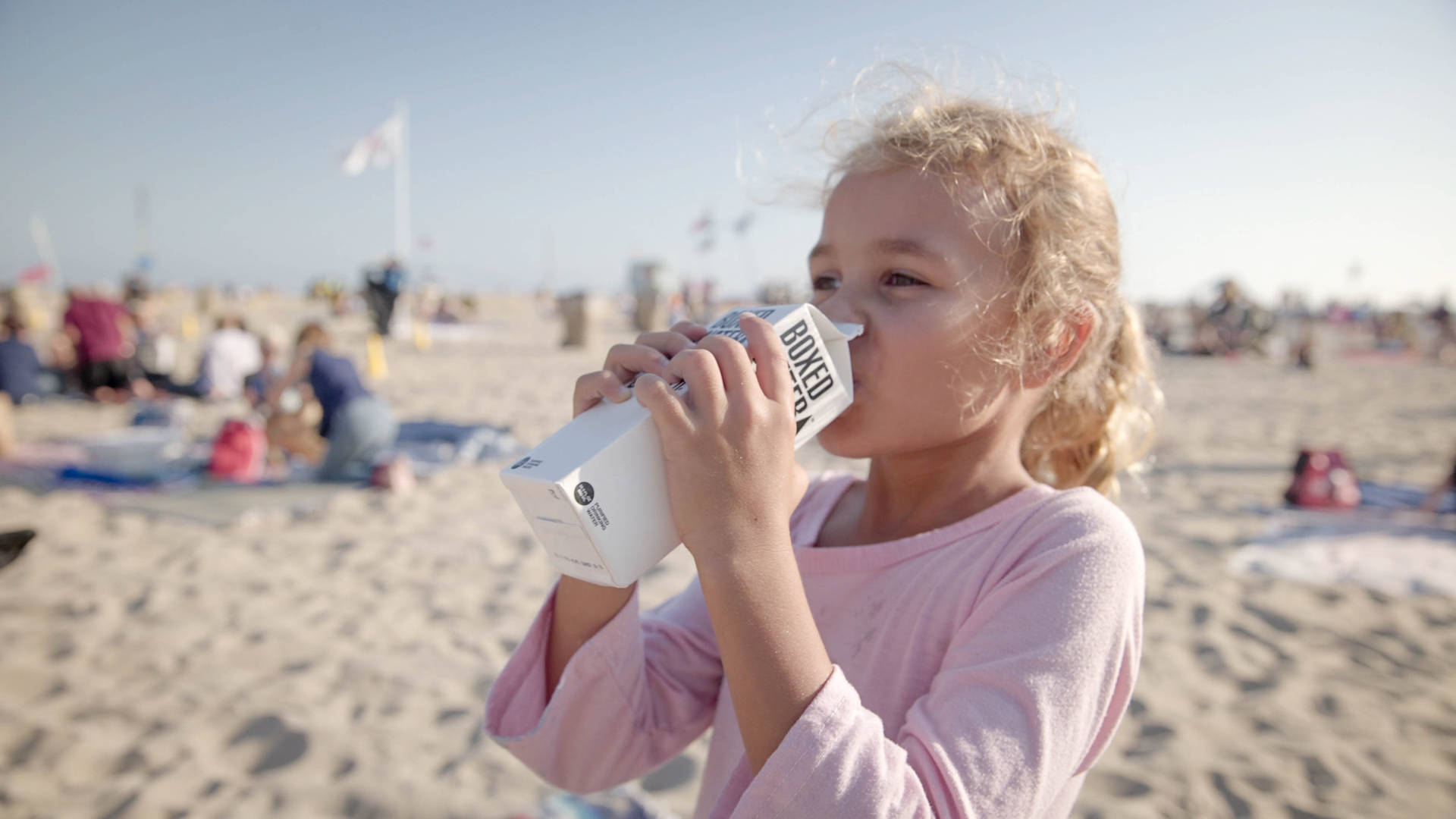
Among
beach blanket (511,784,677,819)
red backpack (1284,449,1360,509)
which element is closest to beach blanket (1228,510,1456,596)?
red backpack (1284,449,1360,509)

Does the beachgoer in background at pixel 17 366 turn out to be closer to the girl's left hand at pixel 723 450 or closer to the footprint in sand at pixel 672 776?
the footprint in sand at pixel 672 776

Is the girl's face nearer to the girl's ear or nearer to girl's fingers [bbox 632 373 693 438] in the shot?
the girl's ear

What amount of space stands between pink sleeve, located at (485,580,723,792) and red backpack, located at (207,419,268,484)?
5721 millimetres

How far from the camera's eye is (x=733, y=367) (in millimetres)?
811

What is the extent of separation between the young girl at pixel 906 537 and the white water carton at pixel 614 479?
46 millimetres

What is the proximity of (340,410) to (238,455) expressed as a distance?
80cm

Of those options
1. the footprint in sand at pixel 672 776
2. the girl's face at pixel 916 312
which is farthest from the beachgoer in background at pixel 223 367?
the girl's face at pixel 916 312

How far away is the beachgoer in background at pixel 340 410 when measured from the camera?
6.02 m

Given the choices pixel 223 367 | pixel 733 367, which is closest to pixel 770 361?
pixel 733 367

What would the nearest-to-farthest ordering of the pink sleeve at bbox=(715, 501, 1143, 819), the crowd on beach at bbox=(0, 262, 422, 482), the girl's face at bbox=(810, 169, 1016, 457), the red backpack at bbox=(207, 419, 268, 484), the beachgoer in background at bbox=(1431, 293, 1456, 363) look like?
the pink sleeve at bbox=(715, 501, 1143, 819) → the girl's face at bbox=(810, 169, 1016, 457) → the red backpack at bbox=(207, 419, 268, 484) → the crowd on beach at bbox=(0, 262, 422, 482) → the beachgoer in background at bbox=(1431, 293, 1456, 363)

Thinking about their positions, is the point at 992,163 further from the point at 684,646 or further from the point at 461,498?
the point at 461,498

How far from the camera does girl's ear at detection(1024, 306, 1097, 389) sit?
3.88 feet

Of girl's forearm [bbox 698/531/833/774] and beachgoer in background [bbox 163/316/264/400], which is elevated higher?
girl's forearm [bbox 698/531/833/774]

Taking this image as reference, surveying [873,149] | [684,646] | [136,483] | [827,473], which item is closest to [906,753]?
[684,646]
